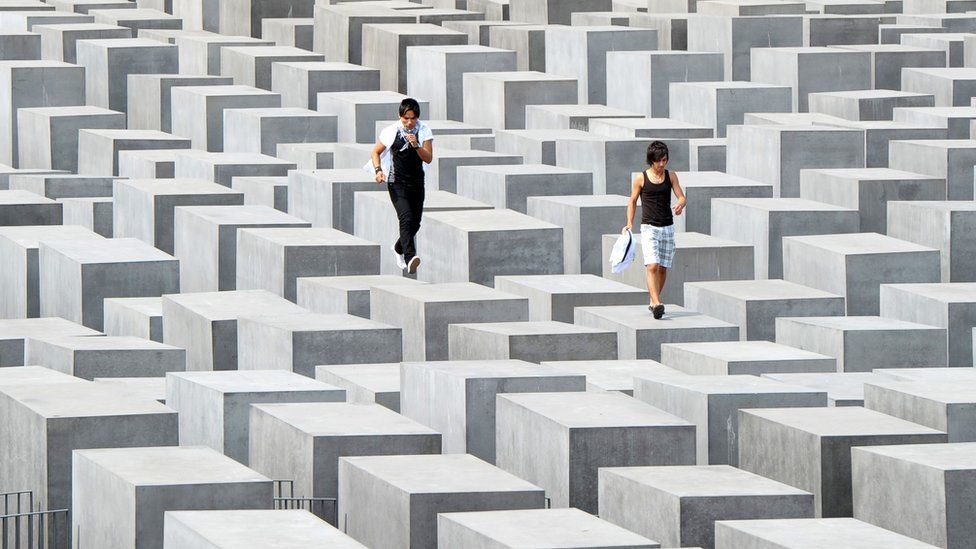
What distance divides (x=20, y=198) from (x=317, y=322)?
709 cm

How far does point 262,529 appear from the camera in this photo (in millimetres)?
8820

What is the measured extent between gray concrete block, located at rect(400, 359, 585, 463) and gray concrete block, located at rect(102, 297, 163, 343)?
161 inches

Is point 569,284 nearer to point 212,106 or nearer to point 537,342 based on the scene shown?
point 537,342

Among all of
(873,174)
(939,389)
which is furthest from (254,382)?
(873,174)

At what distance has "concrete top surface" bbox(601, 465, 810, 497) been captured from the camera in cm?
968

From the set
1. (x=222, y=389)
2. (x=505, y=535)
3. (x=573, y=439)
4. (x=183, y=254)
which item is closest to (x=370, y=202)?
(x=183, y=254)

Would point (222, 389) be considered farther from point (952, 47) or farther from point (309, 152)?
point (952, 47)

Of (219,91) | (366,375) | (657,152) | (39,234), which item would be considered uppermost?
(219,91)

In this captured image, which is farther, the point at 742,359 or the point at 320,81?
the point at 320,81

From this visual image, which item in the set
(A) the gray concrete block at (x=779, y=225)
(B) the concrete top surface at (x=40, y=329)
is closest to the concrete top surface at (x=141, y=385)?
(B) the concrete top surface at (x=40, y=329)

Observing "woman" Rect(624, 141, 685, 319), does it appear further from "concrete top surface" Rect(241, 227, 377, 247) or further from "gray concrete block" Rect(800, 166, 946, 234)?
"gray concrete block" Rect(800, 166, 946, 234)

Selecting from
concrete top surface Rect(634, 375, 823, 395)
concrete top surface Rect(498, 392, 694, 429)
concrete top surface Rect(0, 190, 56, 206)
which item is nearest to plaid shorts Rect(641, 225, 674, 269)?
concrete top surface Rect(634, 375, 823, 395)

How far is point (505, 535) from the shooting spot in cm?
877

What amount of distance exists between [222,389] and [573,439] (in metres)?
2.52
